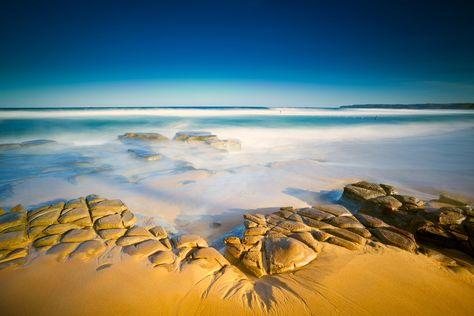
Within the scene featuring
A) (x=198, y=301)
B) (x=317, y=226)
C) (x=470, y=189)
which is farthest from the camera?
(x=470, y=189)

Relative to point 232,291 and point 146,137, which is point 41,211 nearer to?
point 232,291

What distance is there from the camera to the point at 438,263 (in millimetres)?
3102

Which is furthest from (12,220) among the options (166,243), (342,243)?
(342,243)

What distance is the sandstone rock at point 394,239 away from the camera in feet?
11.0

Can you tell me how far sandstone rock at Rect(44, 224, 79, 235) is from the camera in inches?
130

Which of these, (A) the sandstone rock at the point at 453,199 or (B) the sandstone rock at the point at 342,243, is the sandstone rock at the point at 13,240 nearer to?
(B) the sandstone rock at the point at 342,243

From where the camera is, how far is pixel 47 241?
3.12 m

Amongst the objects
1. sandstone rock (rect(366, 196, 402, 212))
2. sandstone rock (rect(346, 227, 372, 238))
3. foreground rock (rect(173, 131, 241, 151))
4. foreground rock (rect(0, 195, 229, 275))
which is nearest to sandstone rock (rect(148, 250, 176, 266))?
foreground rock (rect(0, 195, 229, 275))

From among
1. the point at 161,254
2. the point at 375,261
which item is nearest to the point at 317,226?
the point at 375,261

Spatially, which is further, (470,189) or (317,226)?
(470,189)

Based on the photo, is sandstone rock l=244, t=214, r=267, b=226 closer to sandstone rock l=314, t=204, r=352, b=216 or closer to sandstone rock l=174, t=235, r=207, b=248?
sandstone rock l=174, t=235, r=207, b=248

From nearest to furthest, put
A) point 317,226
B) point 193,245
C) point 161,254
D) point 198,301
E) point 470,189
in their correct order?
point 198,301
point 161,254
point 193,245
point 317,226
point 470,189

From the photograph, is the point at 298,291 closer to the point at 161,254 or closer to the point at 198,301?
the point at 198,301

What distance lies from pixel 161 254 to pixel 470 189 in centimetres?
795
